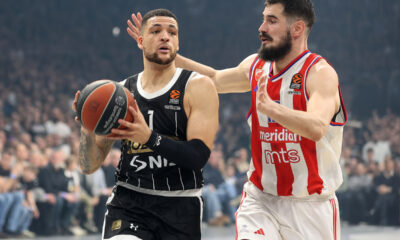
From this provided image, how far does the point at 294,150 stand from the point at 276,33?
0.77 metres

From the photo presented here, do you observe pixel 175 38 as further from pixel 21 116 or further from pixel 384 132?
pixel 384 132

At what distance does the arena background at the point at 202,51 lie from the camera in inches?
508

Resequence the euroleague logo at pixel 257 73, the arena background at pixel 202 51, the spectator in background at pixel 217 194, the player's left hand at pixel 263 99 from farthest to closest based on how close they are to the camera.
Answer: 1. the arena background at pixel 202 51
2. the spectator in background at pixel 217 194
3. the euroleague logo at pixel 257 73
4. the player's left hand at pixel 263 99

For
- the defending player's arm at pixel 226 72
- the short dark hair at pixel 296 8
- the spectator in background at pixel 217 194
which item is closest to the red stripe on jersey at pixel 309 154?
the short dark hair at pixel 296 8

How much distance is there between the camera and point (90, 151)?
3.42m

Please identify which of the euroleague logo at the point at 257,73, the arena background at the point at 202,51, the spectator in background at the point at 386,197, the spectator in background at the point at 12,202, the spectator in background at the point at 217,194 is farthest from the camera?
the arena background at the point at 202,51

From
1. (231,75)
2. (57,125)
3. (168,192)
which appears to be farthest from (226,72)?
(57,125)

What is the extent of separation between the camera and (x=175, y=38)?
11.3ft

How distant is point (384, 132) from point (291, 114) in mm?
11439

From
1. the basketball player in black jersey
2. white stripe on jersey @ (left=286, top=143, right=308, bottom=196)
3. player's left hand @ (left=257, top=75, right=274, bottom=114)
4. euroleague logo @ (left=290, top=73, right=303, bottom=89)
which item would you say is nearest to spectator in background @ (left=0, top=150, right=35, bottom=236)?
the basketball player in black jersey

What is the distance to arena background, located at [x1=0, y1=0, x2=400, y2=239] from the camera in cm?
1291

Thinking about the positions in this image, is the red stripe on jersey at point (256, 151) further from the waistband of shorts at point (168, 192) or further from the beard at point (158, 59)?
the beard at point (158, 59)

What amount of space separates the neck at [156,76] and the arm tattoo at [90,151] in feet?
1.54

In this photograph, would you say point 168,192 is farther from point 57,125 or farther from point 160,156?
point 57,125
